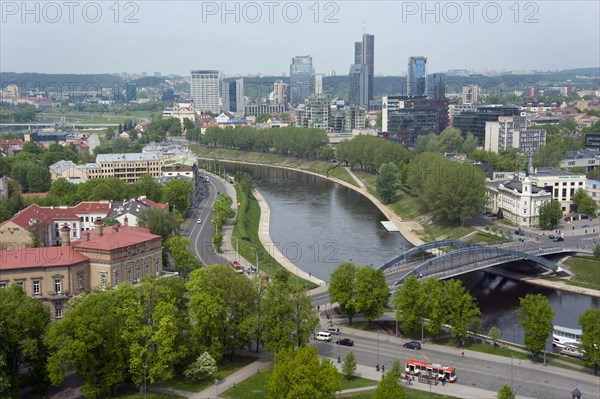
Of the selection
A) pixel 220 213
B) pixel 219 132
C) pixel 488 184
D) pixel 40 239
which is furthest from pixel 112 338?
pixel 219 132

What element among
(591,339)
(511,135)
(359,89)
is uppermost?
(359,89)

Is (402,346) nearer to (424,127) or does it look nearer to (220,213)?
(220,213)

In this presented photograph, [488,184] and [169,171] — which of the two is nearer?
[488,184]

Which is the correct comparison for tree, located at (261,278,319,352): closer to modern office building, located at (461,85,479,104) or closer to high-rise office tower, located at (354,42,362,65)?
modern office building, located at (461,85,479,104)

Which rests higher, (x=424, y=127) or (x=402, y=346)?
(x=424, y=127)

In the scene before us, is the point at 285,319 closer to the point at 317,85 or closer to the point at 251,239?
the point at 251,239

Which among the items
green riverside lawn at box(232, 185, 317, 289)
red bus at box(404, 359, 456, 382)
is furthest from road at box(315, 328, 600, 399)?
green riverside lawn at box(232, 185, 317, 289)

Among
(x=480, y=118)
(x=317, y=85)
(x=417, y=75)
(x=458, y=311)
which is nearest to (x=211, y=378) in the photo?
(x=458, y=311)
